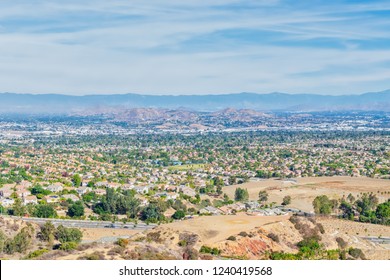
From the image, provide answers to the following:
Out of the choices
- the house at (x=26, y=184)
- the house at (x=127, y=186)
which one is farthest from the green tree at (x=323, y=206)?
the house at (x=26, y=184)

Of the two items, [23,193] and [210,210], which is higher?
[210,210]

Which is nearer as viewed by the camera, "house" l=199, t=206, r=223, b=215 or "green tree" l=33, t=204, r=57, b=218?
"green tree" l=33, t=204, r=57, b=218

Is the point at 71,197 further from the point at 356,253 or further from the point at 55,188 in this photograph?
the point at 356,253

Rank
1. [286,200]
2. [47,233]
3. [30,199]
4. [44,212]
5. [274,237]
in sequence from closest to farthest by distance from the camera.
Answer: [274,237] → [47,233] → [44,212] → [286,200] → [30,199]

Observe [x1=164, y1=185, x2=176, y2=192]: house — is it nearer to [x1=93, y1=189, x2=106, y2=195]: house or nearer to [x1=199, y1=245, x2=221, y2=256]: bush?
[x1=93, y1=189, x2=106, y2=195]: house

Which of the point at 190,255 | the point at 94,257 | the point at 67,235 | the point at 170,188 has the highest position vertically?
the point at 94,257

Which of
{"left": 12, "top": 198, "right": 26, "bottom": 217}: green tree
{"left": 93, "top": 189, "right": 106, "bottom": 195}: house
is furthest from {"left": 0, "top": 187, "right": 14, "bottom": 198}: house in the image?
{"left": 12, "top": 198, "right": 26, "bottom": 217}: green tree

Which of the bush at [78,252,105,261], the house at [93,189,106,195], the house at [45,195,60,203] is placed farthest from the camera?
the house at [93,189,106,195]

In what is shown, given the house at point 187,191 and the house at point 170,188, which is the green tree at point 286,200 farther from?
the house at point 170,188

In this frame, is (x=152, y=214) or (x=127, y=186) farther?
(x=127, y=186)

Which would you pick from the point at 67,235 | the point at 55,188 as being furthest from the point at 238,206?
the point at 55,188

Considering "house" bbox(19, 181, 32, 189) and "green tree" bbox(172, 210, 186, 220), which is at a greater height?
"green tree" bbox(172, 210, 186, 220)

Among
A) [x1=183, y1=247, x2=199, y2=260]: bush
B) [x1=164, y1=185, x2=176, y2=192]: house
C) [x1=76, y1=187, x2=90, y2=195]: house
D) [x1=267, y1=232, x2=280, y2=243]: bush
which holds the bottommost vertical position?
[x1=164, y1=185, x2=176, y2=192]: house
